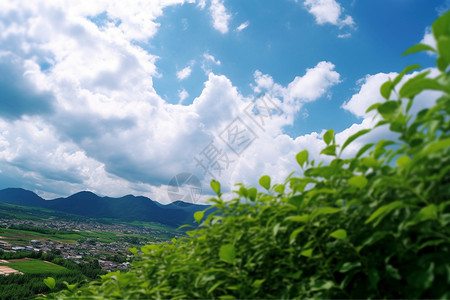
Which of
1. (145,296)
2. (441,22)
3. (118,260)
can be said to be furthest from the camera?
(118,260)

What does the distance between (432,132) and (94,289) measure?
258 centimetres

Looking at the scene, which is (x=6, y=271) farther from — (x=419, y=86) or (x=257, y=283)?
(x=419, y=86)

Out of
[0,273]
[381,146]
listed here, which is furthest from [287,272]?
[0,273]

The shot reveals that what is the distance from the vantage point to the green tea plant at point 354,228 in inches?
35.4

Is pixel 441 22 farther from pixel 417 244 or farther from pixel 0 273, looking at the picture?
pixel 0 273

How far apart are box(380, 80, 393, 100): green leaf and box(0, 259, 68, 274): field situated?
79943mm

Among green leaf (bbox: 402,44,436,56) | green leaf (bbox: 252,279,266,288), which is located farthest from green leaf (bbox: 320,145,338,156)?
green leaf (bbox: 252,279,266,288)

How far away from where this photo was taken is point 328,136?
4.73ft

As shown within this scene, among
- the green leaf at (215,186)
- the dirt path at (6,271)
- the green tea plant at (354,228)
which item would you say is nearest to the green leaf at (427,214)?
the green tea plant at (354,228)

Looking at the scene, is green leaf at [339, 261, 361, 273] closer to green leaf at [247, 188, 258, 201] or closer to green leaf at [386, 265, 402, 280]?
green leaf at [386, 265, 402, 280]

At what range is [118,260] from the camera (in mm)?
64375

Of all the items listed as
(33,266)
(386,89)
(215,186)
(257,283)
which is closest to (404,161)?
(386,89)

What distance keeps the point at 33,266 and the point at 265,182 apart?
284ft

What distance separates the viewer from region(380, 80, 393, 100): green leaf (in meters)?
1.16
